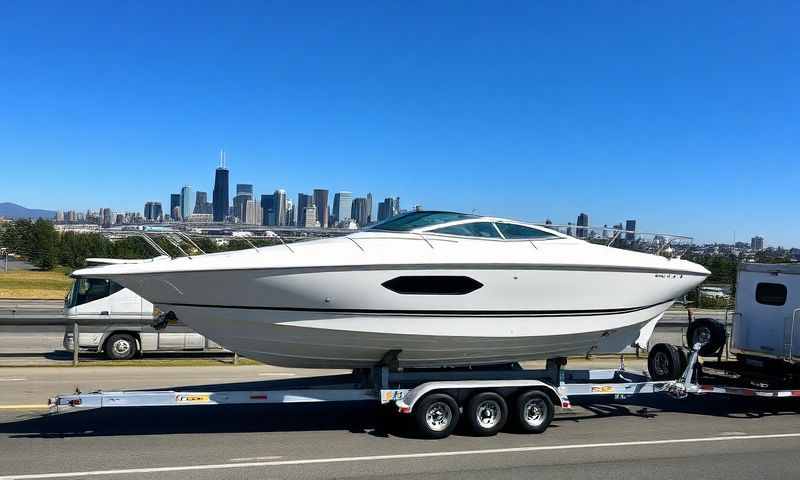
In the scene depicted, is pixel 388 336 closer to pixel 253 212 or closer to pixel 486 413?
pixel 486 413

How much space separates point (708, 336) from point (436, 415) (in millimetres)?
4728

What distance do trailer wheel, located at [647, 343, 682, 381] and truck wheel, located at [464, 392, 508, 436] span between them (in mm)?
3002

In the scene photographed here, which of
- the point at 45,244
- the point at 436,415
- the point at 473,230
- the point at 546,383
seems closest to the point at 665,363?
the point at 546,383

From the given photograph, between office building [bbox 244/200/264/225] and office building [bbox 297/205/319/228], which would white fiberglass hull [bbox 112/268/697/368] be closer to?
office building [bbox 297/205/319/228]

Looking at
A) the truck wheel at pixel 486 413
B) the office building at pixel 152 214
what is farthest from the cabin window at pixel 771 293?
the office building at pixel 152 214

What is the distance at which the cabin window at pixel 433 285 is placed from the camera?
7.45m

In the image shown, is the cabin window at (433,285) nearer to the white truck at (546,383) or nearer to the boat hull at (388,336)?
the boat hull at (388,336)

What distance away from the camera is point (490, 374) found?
8367 mm

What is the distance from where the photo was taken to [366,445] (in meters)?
7.45

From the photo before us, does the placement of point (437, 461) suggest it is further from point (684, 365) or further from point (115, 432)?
point (684, 365)

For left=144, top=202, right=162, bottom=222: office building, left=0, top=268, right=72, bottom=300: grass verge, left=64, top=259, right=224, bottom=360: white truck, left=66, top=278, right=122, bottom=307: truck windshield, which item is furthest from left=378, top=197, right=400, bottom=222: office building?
left=0, top=268, right=72, bottom=300: grass verge

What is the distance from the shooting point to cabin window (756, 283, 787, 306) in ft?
31.4

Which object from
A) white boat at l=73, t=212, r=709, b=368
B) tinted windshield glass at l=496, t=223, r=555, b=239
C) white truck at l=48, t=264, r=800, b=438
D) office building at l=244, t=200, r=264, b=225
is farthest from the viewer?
office building at l=244, t=200, r=264, b=225

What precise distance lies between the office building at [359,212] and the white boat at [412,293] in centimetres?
93
